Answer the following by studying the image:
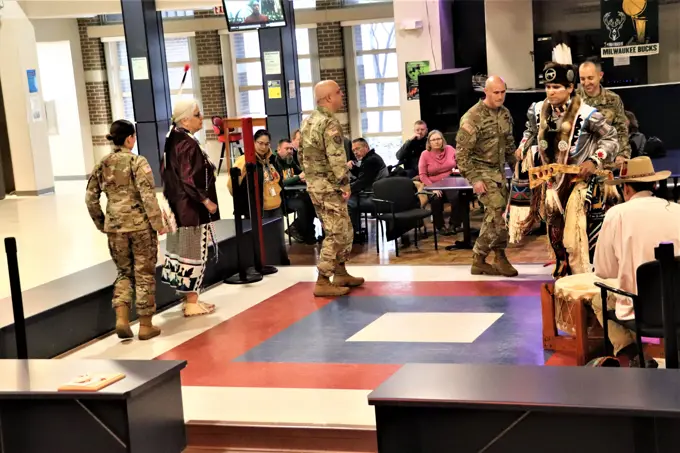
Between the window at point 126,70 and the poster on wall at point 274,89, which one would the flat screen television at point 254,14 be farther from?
the window at point 126,70

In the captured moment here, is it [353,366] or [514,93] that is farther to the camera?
→ [514,93]

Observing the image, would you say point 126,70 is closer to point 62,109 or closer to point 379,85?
point 62,109

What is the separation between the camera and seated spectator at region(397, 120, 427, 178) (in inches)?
438

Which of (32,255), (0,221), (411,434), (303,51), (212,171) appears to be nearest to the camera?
(411,434)

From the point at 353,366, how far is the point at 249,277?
2653mm

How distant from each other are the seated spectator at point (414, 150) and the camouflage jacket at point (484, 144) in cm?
394

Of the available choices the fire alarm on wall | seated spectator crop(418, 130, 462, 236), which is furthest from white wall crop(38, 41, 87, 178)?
seated spectator crop(418, 130, 462, 236)

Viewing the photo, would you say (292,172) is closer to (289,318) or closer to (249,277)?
(249,277)

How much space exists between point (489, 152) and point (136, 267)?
274cm

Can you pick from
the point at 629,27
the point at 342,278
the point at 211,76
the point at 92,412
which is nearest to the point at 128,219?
the point at 342,278

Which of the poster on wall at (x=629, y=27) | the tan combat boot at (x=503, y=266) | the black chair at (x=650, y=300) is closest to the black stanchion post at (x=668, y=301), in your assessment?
the black chair at (x=650, y=300)

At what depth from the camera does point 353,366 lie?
5445 mm

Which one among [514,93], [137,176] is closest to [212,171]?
[137,176]

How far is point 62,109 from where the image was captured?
18.5 m
